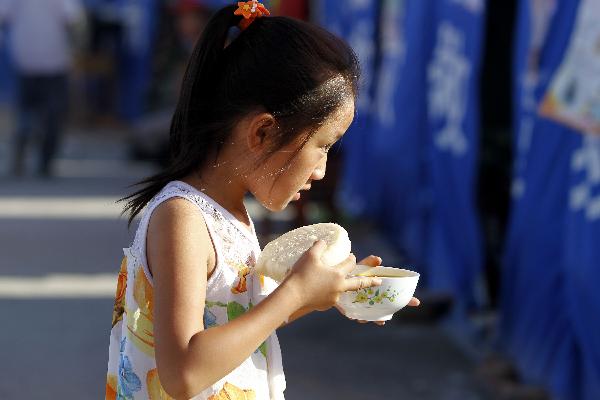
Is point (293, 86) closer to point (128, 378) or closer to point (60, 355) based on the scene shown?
point (128, 378)

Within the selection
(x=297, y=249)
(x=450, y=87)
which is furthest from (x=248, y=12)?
(x=450, y=87)

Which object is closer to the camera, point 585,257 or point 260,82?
point 260,82

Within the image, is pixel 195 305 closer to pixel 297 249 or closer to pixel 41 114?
pixel 297 249

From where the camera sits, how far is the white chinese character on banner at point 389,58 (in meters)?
7.80

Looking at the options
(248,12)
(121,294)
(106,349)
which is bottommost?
(106,349)

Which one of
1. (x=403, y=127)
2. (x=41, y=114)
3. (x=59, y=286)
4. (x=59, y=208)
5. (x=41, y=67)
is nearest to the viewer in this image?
(x=59, y=286)

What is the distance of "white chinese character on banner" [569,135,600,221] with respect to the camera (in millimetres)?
4145

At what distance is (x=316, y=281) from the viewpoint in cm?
199

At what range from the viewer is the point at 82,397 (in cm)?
513

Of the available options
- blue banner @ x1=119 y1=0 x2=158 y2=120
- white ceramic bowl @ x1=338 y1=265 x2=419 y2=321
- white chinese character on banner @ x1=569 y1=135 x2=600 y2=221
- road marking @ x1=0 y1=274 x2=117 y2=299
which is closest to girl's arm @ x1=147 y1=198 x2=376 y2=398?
white ceramic bowl @ x1=338 y1=265 x2=419 y2=321

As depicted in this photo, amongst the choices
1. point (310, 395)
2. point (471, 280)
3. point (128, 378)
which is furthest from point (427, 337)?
point (128, 378)

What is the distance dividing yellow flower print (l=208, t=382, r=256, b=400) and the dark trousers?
9.55 meters

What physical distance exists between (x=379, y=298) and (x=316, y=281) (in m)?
0.17

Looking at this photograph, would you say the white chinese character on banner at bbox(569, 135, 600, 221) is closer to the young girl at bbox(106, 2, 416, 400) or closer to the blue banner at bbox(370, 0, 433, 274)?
the young girl at bbox(106, 2, 416, 400)
